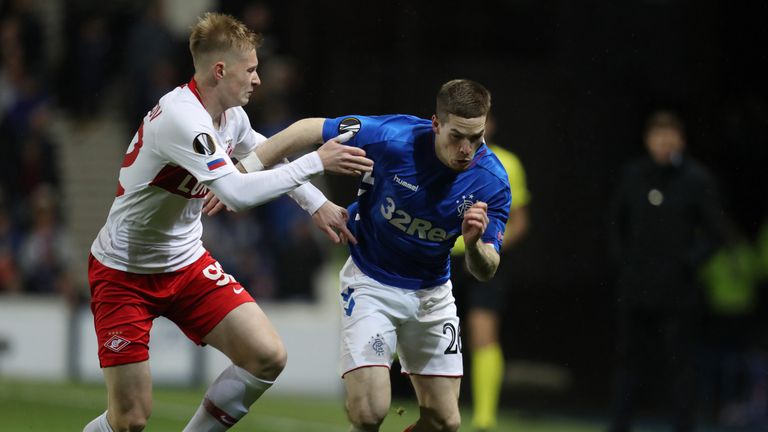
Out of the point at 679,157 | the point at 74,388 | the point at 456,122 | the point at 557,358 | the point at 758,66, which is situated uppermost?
the point at 456,122

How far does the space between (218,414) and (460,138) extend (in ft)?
5.32

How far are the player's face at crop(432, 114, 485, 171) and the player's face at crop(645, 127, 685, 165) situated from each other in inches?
126

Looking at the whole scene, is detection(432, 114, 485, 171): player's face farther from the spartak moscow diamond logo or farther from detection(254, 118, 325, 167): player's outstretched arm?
the spartak moscow diamond logo

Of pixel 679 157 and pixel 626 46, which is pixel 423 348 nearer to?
pixel 679 157

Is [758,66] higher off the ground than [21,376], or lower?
higher

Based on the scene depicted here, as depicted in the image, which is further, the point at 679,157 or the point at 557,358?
the point at 557,358

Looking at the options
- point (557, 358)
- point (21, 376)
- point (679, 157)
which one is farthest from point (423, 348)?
point (557, 358)

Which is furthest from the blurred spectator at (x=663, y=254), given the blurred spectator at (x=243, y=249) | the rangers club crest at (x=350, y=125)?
the blurred spectator at (x=243, y=249)

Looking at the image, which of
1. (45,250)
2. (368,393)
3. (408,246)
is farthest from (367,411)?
(45,250)

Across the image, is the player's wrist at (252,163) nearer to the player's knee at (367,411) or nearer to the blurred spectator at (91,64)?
the player's knee at (367,411)

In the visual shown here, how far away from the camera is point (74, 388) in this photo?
1112 cm

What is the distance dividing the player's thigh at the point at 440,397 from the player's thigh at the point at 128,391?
4.01 ft

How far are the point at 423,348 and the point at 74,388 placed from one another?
593 cm

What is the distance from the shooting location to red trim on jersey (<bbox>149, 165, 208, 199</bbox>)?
5.61 meters
